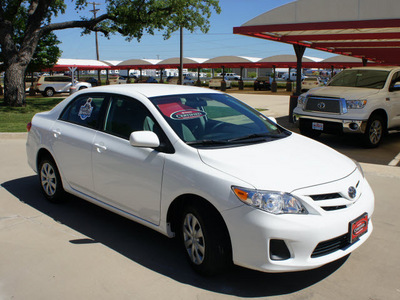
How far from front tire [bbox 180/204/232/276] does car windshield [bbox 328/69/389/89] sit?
25.9 feet

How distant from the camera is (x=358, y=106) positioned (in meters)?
9.31

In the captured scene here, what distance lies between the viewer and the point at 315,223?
10.5ft

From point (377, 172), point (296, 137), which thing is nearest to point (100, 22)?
point (377, 172)

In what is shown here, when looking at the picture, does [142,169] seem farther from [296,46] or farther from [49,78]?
[49,78]

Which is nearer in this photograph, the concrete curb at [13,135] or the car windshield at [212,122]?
the car windshield at [212,122]

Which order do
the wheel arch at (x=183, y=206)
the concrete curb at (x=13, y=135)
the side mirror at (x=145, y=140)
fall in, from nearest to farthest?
the wheel arch at (x=183, y=206), the side mirror at (x=145, y=140), the concrete curb at (x=13, y=135)

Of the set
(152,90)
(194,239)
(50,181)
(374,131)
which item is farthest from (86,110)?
(374,131)

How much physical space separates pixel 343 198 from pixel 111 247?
2330 millimetres

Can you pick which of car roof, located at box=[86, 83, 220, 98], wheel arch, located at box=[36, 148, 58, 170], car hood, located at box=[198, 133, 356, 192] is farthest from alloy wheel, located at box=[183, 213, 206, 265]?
wheel arch, located at box=[36, 148, 58, 170]

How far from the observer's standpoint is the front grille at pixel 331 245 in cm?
332

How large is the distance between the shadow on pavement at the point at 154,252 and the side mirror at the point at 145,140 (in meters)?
1.11

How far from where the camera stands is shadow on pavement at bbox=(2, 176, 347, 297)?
3555 mm

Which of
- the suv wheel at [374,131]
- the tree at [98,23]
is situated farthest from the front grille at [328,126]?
the tree at [98,23]

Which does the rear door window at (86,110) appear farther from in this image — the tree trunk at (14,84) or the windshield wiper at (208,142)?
the tree trunk at (14,84)
